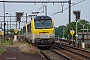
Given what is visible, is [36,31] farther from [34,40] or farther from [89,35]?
[89,35]

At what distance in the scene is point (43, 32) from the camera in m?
27.4

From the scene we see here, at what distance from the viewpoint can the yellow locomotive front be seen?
27.2m

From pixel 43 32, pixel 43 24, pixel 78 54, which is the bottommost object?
pixel 78 54

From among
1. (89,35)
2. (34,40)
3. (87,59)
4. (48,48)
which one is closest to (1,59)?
(87,59)

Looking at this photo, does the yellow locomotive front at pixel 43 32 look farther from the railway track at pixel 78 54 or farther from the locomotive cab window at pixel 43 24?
the railway track at pixel 78 54

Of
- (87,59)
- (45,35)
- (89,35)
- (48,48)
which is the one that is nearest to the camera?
(87,59)

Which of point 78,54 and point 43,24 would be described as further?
point 43,24

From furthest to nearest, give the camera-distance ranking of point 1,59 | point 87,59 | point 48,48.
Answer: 1. point 48,48
2. point 87,59
3. point 1,59

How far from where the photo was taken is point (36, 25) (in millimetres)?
28172

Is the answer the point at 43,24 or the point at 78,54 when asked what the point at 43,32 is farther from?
the point at 78,54

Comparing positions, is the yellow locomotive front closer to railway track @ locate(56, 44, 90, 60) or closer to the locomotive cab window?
the locomotive cab window

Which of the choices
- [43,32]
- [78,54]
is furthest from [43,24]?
[78,54]

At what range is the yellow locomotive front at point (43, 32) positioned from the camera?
27250 millimetres

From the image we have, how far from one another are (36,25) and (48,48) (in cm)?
335
